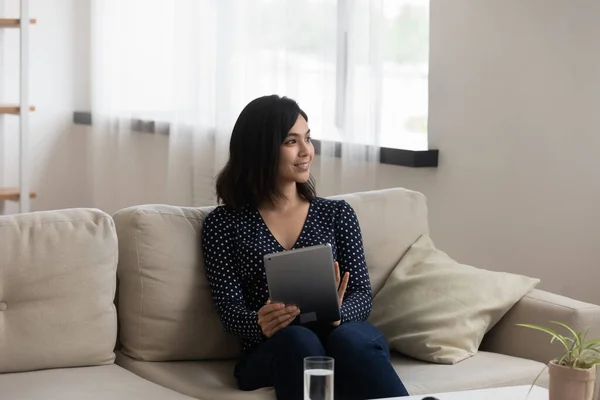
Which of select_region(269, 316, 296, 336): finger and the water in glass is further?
select_region(269, 316, 296, 336): finger

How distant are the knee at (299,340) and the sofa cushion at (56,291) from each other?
45 cm

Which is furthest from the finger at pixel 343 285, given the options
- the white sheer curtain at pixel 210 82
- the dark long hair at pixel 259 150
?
the white sheer curtain at pixel 210 82

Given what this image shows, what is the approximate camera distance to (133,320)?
251cm

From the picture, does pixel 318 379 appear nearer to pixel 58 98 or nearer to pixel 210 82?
pixel 210 82

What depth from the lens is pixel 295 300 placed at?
2.37 m

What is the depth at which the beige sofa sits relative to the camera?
2.35 meters

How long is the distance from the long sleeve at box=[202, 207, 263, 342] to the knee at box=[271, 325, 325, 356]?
107mm

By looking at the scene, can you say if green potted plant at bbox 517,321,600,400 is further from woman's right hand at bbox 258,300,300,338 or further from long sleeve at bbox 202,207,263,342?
long sleeve at bbox 202,207,263,342

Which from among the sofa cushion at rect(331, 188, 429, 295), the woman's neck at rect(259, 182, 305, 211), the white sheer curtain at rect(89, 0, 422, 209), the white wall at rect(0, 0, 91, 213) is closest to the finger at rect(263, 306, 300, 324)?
the woman's neck at rect(259, 182, 305, 211)

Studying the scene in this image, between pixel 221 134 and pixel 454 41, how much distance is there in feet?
4.38

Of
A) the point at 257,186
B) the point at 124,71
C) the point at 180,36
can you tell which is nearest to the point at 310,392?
the point at 257,186

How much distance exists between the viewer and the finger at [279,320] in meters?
2.36

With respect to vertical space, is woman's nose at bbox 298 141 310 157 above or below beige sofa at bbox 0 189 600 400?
above

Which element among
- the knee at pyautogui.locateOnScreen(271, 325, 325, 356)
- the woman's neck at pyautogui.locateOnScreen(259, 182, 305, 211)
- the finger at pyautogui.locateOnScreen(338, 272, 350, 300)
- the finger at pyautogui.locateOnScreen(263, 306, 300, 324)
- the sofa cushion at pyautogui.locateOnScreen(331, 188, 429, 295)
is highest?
the woman's neck at pyautogui.locateOnScreen(259, 182, 305, 211)
